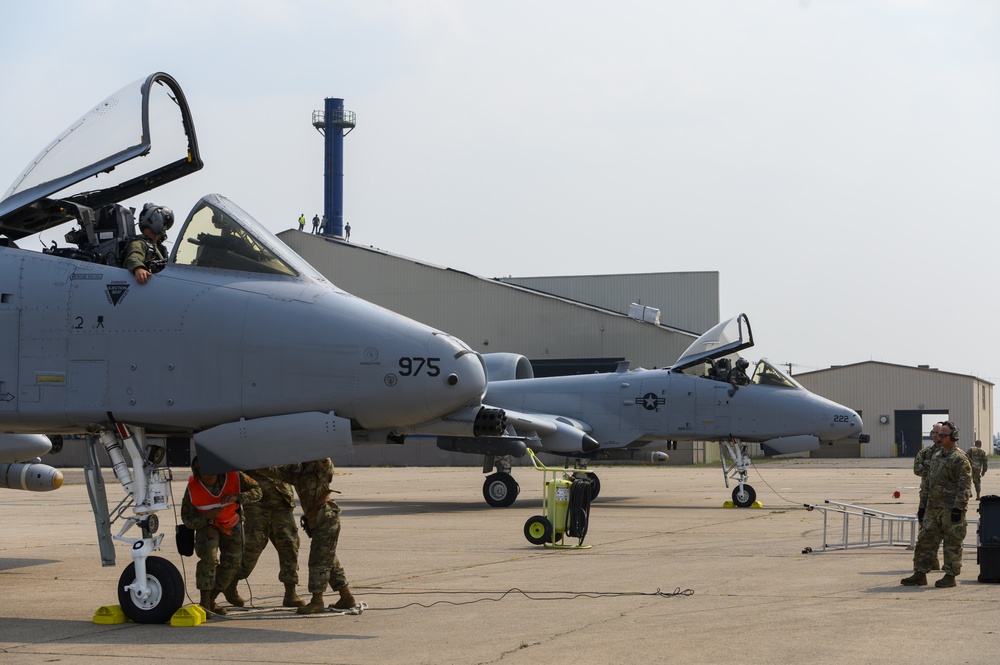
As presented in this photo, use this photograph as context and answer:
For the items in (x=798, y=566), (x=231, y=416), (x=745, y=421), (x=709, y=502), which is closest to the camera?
(x=231, y=416)

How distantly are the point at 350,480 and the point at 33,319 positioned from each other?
2715cm

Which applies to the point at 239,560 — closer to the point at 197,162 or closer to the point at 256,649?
the point at 256,649

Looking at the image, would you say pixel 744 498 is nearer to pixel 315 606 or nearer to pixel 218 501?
pixel 315 606

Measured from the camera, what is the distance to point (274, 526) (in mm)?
9492

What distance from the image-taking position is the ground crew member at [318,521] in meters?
8.98

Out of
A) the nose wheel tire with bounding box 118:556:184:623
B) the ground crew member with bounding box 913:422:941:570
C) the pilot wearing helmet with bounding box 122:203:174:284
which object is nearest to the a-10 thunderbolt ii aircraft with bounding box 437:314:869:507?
the ground crew member with bounding box 913:422:941:570

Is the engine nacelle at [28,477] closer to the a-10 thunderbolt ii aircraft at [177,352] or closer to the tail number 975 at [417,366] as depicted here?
the a-10 thunderbolt ii aircraft at [177,352]

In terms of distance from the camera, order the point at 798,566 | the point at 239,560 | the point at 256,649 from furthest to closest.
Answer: the point at 798,566 → the point at 239,560 → the point at 256,649

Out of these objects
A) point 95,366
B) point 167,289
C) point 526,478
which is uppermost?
point 167,289

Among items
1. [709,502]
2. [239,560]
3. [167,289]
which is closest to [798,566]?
[239,560]

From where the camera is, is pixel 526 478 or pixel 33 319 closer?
pixel 33 319

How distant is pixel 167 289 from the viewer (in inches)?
338

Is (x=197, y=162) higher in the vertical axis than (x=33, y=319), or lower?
higher

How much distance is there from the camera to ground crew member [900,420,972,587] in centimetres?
1076
